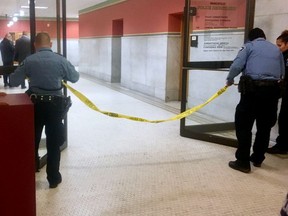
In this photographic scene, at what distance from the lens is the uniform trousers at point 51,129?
3.04m

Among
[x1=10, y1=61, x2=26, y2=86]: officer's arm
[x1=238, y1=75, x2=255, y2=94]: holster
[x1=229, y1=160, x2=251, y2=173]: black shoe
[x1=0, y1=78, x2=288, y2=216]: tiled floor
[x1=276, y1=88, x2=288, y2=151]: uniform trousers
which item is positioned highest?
[x1=10, y1=61, x2=26, y2=86]: officer's arm

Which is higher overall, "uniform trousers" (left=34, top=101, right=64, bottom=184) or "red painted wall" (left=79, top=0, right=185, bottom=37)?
"red painted wall" (left=79, top=0, right=185, bottom=37)

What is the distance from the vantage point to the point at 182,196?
3080mm

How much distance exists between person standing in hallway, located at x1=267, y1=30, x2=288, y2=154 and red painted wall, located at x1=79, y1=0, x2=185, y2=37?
328cm

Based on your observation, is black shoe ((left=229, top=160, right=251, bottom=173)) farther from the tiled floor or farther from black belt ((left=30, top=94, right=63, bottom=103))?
black belt ((left=30, top=94, right=63, bottom=103))

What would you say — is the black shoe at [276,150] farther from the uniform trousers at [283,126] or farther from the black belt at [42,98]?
the black belt at [42,98]

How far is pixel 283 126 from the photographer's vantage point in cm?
421

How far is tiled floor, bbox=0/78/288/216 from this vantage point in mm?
2871

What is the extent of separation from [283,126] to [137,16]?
5.81 meters

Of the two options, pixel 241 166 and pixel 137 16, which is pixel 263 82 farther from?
pixel 137 16

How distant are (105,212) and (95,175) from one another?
769 millimetres

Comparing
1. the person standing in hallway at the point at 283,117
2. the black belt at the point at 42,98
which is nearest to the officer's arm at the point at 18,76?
the black belt at the point at 42,98

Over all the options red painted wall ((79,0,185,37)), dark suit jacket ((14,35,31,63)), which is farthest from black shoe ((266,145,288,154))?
dark suit jacket ((14,35,31,63))

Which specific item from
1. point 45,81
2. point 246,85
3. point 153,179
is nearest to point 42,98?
point 45,81
